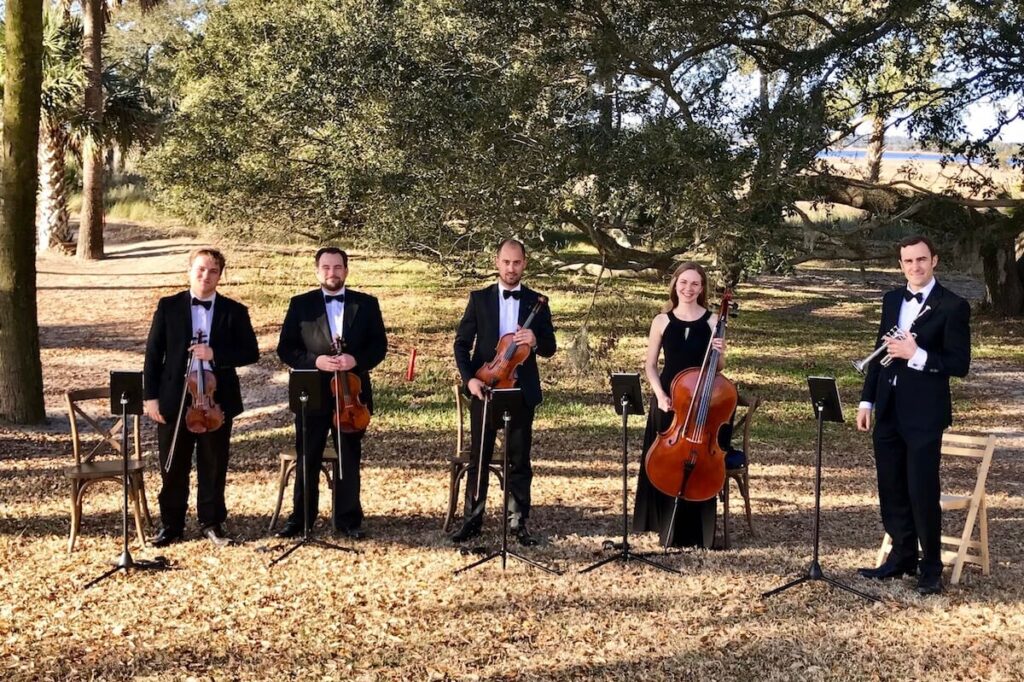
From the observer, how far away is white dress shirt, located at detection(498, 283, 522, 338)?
739 cm

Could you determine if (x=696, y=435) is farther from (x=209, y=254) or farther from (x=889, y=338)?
(x=209, y=254)

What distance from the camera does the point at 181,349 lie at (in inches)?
281

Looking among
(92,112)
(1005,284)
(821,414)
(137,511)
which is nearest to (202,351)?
(137,511)

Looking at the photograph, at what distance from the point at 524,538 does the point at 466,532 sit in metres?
0.40

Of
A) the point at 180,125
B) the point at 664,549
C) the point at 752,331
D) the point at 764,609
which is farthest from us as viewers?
the point at 752,331

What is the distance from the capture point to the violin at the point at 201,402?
703 centimetres

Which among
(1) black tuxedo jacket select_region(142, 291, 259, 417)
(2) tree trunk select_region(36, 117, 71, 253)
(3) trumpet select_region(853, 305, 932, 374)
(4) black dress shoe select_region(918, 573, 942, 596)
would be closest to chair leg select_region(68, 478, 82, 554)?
(1) black tuxedo jacket select_region(142, 291, 259, 417)

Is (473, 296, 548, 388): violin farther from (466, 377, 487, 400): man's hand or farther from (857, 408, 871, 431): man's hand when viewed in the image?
(857, 408, 871, 431): man's hand

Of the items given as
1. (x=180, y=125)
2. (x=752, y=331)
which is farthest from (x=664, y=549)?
(x=752, y=331)

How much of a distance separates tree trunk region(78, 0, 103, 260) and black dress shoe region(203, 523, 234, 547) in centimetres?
1928

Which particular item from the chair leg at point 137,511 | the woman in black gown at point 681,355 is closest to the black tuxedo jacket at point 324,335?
the chair leg at point 137,511

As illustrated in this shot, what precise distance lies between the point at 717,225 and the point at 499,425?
19.6ft

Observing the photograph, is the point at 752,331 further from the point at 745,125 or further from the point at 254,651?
the point at 254,651

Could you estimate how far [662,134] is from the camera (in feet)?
38.7
